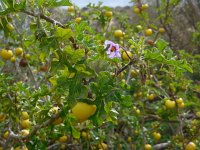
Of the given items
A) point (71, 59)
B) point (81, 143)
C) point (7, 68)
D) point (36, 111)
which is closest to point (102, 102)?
point (71, 59)

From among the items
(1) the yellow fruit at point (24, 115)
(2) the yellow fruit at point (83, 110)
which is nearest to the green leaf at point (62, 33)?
(2) the yellow fruit at point (83, 110)

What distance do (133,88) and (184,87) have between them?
0.52m

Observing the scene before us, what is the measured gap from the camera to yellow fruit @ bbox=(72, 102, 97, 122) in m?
1.75

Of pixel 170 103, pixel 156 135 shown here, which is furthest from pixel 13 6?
pixel 156 135

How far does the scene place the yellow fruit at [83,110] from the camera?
5.73ft

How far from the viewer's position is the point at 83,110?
1750 mm

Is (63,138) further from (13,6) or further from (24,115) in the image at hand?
(13,6)

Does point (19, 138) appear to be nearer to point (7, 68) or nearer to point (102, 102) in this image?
point (102, 102)

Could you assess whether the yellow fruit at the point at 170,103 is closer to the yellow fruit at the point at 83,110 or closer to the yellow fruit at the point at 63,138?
the yellow fruit at the point at 63,138

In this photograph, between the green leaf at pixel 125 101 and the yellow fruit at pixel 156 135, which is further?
the yellow fruit at pixel 156 135

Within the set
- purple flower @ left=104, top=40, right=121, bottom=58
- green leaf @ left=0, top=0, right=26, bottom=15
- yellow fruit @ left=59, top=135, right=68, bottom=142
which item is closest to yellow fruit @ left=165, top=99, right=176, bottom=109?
yellow fruit @ left=59, top=135, right=68, bottom=142

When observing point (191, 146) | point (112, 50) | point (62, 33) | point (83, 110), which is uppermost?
point (62, 33)

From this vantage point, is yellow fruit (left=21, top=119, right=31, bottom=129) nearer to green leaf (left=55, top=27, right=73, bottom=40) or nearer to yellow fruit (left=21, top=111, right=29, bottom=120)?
yellow fruit (left=21, top=111, right=29, bottom=120)

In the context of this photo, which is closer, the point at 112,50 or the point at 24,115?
the point at 112,50
